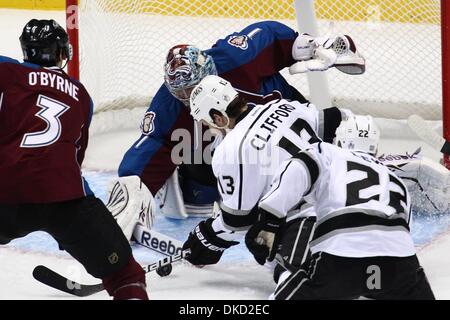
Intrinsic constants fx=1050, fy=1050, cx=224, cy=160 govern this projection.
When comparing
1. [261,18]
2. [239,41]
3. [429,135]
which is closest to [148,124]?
[239,41]

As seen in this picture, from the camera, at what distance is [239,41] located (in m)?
3.81

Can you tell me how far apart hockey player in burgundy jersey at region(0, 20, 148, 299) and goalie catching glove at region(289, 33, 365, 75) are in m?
1.34

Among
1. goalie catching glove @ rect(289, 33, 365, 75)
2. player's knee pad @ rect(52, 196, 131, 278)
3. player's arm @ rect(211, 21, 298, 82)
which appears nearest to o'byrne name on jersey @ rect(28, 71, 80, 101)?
player's knee pad @ rect(52, 196, 131, 278)

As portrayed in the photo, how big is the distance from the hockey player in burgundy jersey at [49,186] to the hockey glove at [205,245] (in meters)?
0.29

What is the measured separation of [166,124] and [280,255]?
31.9 inches

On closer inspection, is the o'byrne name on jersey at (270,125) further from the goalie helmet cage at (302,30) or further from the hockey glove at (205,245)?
the goalie helmet cage at (302,30)

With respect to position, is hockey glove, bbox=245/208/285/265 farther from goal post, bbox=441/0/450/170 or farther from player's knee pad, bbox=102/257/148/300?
goal post, bbox=441/0/450/170

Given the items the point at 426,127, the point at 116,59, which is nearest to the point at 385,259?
the point at 426,127

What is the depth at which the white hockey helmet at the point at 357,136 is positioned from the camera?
3416 millimetres

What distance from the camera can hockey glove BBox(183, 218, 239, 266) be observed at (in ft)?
9.80

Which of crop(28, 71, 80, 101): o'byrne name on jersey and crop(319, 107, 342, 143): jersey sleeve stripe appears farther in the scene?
crop(319, 107, 342, 143): jersey sleeve stripe

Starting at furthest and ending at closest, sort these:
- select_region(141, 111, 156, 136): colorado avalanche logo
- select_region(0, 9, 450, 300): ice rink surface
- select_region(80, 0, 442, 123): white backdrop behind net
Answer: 1. select_region(80, 0, 442, 123): white backdrop behind net
2. select_region(141, 111, 156, 136): colorado avalanche logo
3. select_region(0, 9, 450, 300): ice rink surface

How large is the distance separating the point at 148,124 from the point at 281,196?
125 cm

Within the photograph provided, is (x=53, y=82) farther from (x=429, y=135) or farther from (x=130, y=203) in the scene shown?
(x=429, y=135)
